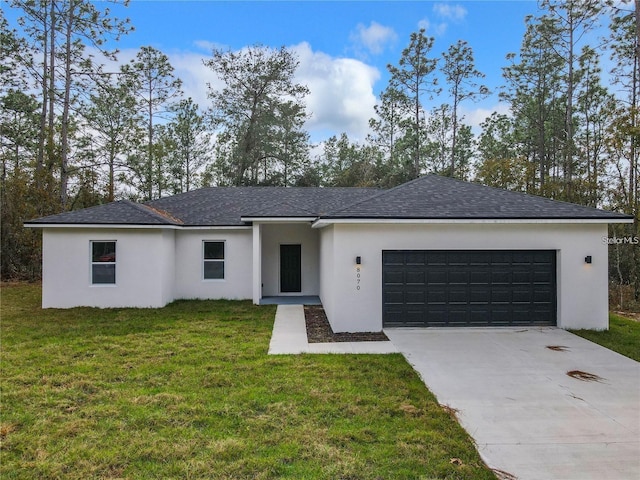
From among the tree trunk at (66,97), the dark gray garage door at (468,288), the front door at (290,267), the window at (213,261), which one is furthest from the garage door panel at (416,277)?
the tree trunk at (66,97)

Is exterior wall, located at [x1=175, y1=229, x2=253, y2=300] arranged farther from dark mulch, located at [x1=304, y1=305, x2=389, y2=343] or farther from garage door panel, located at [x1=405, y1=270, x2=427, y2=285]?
garage door panel, located at [x1=405, y1=270, x2=427, y2=285]

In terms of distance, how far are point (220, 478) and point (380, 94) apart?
27871 mm

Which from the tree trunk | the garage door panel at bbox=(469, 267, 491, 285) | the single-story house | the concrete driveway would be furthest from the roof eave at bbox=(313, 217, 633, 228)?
the tree trunk

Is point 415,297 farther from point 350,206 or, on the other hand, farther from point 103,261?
point 103,261

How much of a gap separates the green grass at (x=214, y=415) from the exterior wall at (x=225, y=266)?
540 centimetres

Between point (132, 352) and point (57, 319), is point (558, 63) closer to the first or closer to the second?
point (132, 352)

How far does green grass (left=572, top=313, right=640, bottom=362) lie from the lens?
790 cm

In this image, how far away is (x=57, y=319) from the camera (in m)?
10.4

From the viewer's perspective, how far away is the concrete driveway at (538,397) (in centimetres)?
396

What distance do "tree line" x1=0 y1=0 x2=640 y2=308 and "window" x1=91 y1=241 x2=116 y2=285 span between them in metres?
7.25

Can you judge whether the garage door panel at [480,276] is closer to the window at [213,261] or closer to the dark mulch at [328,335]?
the dark mulch at [328,335]

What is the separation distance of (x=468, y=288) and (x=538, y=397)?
4.35 m

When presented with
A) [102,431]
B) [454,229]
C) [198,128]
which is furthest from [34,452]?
[198,128]

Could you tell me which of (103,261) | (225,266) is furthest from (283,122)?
(103,261)
